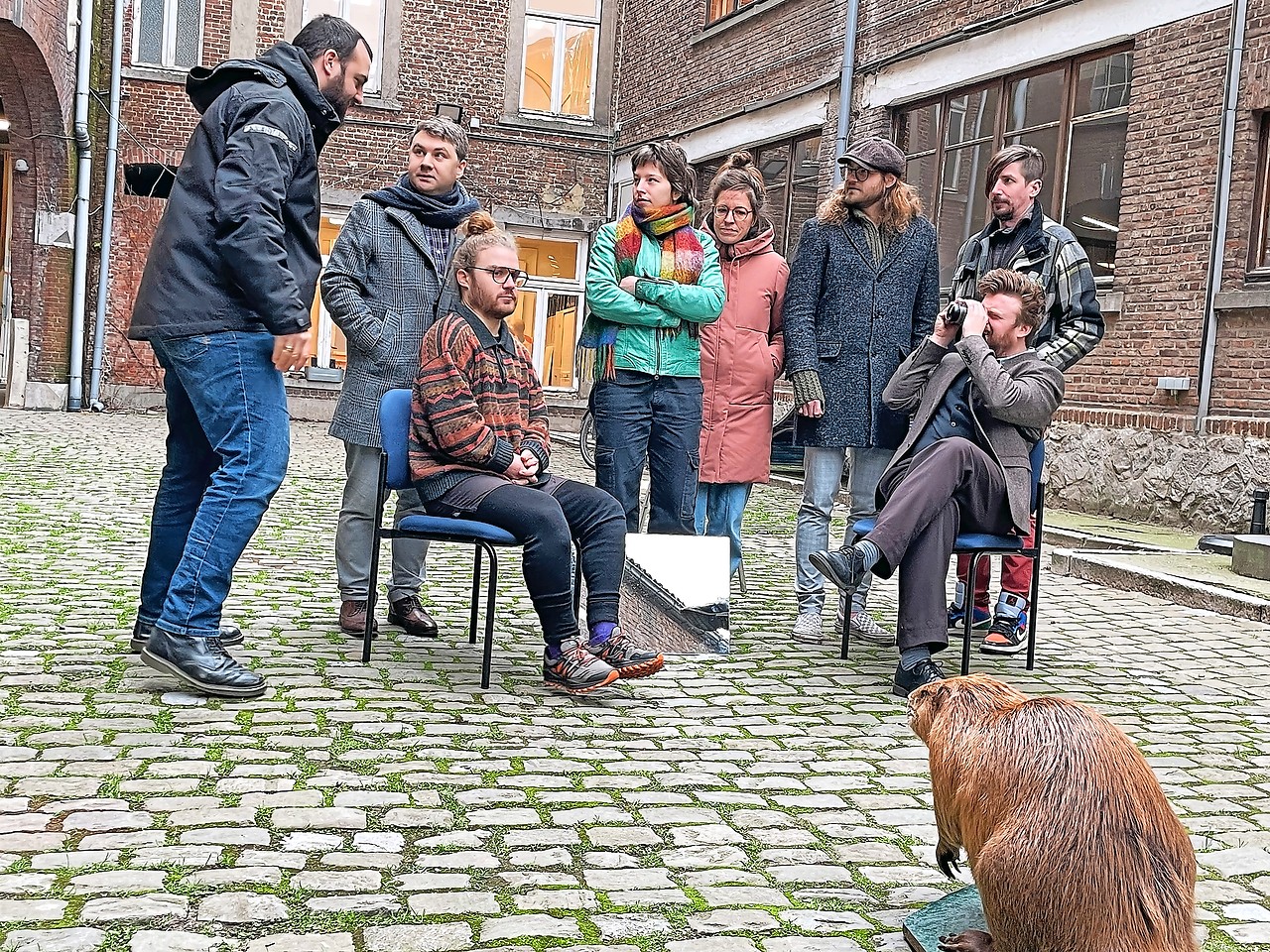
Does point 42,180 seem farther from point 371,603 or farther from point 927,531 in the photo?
point 927,531

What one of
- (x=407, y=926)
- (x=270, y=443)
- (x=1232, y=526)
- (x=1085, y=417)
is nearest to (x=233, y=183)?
(x=270, y=443)

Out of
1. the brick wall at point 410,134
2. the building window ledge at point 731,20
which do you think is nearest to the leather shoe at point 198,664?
the building window ledge at point 731,20

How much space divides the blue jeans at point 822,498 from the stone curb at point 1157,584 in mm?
2356

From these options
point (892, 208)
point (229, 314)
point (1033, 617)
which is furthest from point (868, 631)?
point (229, 314)

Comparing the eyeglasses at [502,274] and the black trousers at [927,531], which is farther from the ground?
the eyeglasses at [502,274]

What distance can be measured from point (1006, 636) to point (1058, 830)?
3871 millimetres

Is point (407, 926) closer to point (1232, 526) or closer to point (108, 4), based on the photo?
point (1232, 526)

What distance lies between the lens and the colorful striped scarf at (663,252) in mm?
6004

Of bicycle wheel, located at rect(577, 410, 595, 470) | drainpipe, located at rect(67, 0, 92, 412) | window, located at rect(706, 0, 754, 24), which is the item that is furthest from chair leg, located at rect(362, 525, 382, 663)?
drainpipe, located at rect(67, 0, 92, 412)

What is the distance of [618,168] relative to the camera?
73.2ft

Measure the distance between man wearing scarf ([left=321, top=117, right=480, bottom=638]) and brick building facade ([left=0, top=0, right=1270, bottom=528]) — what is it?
6742 millimetres

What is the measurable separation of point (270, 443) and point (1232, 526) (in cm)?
784

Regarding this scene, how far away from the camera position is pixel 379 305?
5.66 meters

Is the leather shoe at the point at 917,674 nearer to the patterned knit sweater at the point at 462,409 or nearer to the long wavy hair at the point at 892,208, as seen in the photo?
the patterned knit sweater at the point at 462,409
